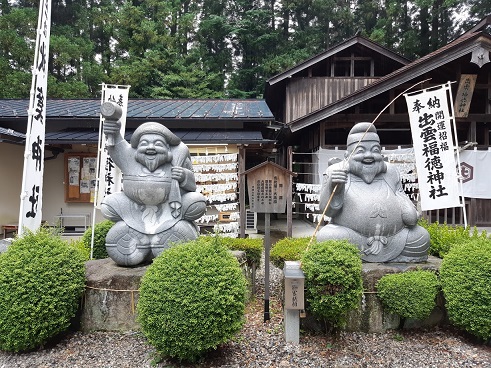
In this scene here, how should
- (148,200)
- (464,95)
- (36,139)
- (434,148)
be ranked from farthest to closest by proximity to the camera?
(464,95), (434,148), (36,139), (148,200)

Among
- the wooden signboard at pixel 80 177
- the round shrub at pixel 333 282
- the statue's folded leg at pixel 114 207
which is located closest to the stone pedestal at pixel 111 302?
the statue's folded leg at pixel 114 207

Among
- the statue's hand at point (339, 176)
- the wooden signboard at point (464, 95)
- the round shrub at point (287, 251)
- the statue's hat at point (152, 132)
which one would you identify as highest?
the wooden signboard at point (464, 95)

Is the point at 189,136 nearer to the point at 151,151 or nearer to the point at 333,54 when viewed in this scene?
the point at 151,151

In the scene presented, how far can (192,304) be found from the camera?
3113 millimetres

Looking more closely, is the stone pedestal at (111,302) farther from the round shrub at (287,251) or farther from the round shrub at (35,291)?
the round shrub at (287,251)

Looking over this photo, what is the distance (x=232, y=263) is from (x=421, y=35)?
25.7 m

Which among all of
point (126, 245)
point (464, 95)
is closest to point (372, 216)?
point (126, 245)

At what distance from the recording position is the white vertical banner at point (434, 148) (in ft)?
23.1

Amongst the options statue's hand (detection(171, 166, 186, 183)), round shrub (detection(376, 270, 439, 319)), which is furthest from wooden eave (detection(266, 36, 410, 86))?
round shrub (detection(376, 270, 439, 319))

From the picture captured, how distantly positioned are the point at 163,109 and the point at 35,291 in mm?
10360

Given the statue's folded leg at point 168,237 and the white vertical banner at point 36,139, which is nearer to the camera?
the statue's folded leg at point 168,237

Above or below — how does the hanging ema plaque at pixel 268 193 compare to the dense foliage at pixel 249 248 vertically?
above

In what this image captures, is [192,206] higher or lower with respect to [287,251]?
higher

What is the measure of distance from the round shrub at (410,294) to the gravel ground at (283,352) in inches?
15.2
